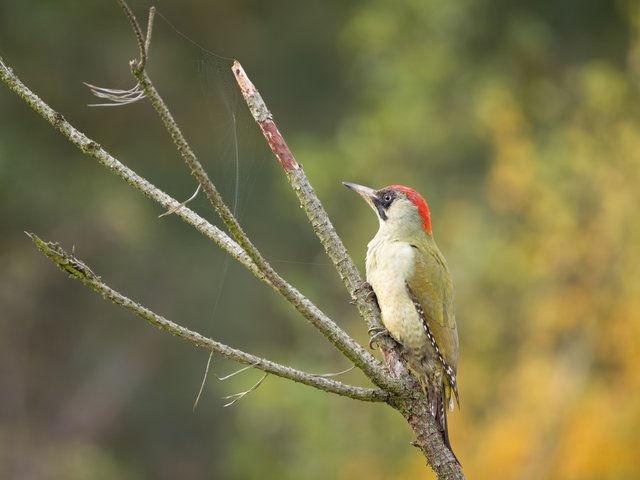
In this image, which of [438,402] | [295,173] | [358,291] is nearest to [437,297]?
[438,402]

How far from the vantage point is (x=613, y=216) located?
919cm

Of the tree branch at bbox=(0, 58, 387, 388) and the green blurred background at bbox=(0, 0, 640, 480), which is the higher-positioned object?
the green blurred background at bbox=(0, 0, 640, 480)

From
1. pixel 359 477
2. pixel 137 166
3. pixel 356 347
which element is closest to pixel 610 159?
pixel 359 477

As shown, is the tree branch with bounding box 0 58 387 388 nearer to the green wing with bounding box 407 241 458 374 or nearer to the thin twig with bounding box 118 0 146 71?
the thin twig with bounding box 118 0 146 71

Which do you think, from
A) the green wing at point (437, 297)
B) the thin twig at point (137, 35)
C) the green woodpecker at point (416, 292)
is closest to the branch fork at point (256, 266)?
the thin twig at point (137, 35)

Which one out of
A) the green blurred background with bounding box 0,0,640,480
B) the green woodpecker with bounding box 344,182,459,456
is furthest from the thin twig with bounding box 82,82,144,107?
the green blurred background with bounding box 0,0,640,480

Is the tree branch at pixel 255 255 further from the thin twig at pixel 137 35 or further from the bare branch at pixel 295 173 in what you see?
the bare branch at pixel 295 173

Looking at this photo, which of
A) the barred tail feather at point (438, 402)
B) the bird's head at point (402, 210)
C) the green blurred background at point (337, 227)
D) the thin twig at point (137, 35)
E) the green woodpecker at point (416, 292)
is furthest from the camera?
the green blurred background at point (337, 227)

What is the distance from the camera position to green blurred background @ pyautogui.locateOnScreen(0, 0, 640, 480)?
951 cm

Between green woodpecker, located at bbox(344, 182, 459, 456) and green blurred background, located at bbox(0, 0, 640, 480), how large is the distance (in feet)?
3.59

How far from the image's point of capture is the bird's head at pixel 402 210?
4961mm

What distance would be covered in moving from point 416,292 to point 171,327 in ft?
6.67

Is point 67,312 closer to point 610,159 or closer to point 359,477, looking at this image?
point 359,477

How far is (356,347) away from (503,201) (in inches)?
293
